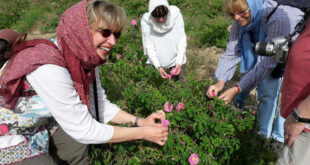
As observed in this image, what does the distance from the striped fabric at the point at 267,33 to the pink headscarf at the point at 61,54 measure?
1.31m

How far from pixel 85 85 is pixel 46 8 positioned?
8118 mm

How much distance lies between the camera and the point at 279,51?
1460 millimetres

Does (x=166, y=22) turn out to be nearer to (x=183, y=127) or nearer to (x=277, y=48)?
(x=183, y=127)

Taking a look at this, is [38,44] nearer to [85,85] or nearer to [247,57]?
[85,85]

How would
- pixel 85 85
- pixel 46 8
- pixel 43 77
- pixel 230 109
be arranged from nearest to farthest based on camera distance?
pixel 43 77, pixel 85 85, pixel 230 109, pixel 46 8

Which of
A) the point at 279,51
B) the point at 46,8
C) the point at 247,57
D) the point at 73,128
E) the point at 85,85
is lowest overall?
the point at 46,8

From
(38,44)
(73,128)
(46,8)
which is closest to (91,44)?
(38,44)

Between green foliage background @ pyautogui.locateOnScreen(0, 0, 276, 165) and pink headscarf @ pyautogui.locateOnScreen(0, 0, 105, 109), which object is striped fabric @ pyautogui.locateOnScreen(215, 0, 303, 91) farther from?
pink headscarf @ pyautogui.locateOnScreen(0, 0, 105, 109)

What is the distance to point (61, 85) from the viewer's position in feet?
4.33

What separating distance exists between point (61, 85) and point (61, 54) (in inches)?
7.5

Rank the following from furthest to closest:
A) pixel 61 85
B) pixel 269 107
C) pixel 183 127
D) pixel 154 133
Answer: pixel 269 107, pixel 183 127, pixel 154 133, pixel 61 85

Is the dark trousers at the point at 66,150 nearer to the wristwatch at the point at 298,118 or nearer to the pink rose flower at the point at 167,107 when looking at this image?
the pink rose flower at the point at 167,107

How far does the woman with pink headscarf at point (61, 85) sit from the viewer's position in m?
1.31

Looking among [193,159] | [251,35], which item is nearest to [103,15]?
[193,159]
